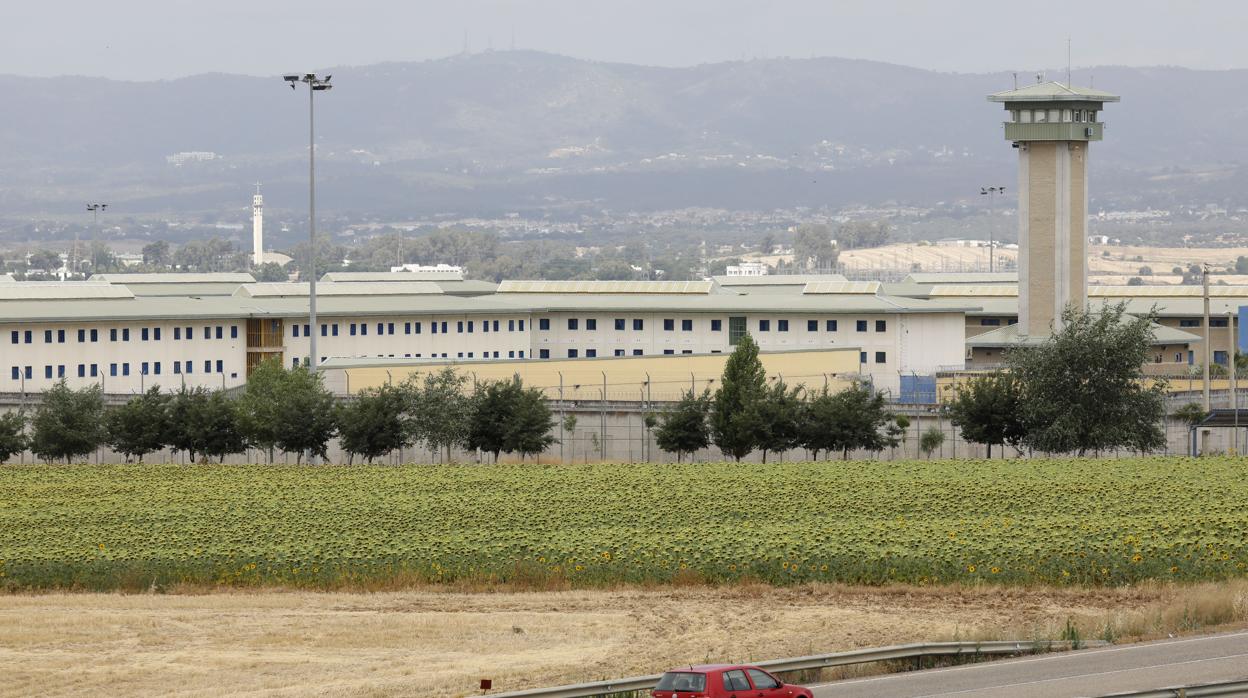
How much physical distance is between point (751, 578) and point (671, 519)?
9.27 m

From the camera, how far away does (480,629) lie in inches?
1470

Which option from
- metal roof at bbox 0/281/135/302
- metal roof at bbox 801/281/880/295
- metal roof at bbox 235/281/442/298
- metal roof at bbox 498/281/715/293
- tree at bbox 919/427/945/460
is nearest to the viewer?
tree at bbox 919/427/945/460

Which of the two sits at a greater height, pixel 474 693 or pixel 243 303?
pixel 243 303

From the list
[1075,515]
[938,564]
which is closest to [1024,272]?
[1075,515]

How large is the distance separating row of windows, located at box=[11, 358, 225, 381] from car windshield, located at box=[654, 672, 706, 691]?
76273 mm

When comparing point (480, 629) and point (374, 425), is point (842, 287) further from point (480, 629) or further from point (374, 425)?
point (480, 629)

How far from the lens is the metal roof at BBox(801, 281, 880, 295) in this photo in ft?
398

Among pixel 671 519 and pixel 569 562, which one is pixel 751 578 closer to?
pixel 569 562

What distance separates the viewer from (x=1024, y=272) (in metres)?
102

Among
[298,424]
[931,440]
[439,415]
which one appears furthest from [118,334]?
[931,440]

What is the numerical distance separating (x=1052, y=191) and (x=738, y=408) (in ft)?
105

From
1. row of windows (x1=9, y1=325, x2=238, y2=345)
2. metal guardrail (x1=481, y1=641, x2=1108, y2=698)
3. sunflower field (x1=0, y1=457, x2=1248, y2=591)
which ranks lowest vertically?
metal guardrail (x1=481, y1=641, x2=1108, y2=698)

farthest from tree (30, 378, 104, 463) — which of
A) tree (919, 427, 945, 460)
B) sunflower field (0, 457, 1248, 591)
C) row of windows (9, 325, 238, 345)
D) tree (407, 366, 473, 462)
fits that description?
tree (919, 427, 945, 460)

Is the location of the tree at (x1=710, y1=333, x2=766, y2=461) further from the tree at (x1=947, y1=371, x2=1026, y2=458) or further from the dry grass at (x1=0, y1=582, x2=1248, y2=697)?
the dry grass at (x1=0, y1=582, x2=1248, y2=697)
